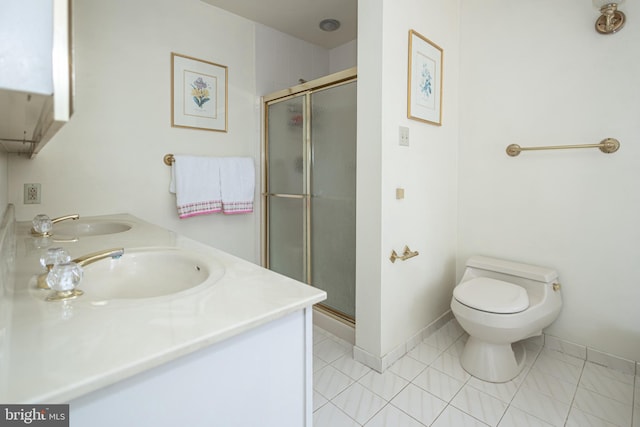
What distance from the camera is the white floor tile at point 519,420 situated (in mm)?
1301

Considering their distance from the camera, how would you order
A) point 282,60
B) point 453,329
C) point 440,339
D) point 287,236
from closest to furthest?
point 440,339 → point 453,329 → point 287,236 → point 282,60

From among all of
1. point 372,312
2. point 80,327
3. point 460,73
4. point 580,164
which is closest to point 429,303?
point 372,312

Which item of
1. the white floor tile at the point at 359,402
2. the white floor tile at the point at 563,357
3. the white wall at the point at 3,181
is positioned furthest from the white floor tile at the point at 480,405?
the white wall at the point at 3,181

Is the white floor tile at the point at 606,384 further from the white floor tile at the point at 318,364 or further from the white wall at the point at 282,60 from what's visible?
the white wall at the point at 282,60

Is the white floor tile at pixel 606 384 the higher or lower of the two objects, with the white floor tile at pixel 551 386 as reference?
higher

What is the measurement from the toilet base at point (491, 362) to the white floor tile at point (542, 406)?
0.34 ft

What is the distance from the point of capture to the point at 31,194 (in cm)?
165

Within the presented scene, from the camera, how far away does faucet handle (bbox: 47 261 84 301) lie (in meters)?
0.64

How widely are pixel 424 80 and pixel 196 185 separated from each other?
5.25 feet

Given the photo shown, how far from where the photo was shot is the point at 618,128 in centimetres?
161

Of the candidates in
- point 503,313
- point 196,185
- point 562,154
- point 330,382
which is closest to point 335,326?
Result: point 330,382

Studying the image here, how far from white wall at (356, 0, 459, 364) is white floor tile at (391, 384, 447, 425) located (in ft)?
0.78

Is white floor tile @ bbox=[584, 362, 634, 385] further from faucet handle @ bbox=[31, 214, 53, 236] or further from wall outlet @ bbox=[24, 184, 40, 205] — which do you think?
wall outlet @ bbox=[24, 184, 40, 205]

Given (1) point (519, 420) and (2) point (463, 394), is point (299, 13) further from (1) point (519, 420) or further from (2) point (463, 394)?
(1) point (519, 420)
